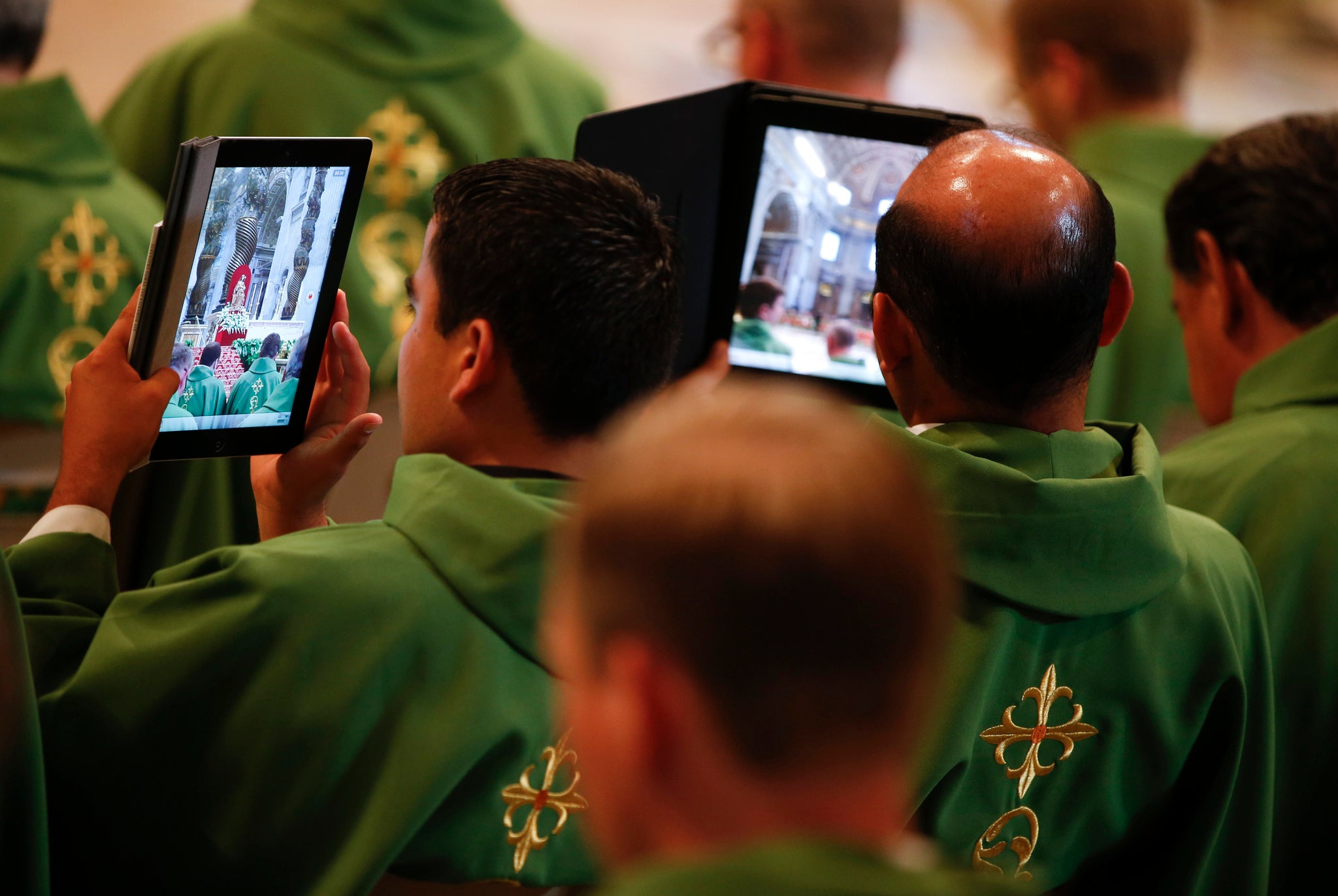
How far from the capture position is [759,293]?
2.13 meters

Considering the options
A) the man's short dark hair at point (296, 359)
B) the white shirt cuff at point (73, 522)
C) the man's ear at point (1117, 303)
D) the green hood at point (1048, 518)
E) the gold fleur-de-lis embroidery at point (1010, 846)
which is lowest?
the gold fleur-de-lis embroidery at point (1010, 846)

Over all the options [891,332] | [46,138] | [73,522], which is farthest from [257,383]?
[46,138]

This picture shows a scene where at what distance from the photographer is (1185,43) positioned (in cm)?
370

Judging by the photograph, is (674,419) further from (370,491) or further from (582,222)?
(370,491)

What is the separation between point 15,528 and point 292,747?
6.66ft

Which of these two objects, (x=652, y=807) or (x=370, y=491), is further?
(x=370, y=491)

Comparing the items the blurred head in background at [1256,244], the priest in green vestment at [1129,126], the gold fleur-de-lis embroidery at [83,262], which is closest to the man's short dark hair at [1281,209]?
the blurred head in background at [1256,244]

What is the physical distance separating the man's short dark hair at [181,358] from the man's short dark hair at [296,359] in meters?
0.11

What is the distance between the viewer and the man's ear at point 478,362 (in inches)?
64.5

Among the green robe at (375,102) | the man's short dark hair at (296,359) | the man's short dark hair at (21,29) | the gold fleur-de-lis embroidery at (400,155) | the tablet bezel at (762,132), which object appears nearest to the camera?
the man's short dark hair at (296,359)

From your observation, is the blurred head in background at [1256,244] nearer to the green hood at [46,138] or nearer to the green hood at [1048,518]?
the green hood at [1048,518]

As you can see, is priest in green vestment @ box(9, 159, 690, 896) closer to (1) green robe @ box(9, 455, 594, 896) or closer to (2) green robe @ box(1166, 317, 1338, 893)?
(1) green robe @ box(9, 455, 594, 896)

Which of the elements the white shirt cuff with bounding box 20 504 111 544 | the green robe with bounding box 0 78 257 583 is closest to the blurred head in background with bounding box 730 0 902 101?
the green robe with bounding box 0 78 257 583

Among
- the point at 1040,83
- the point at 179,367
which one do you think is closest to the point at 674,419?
the point at 179,367
